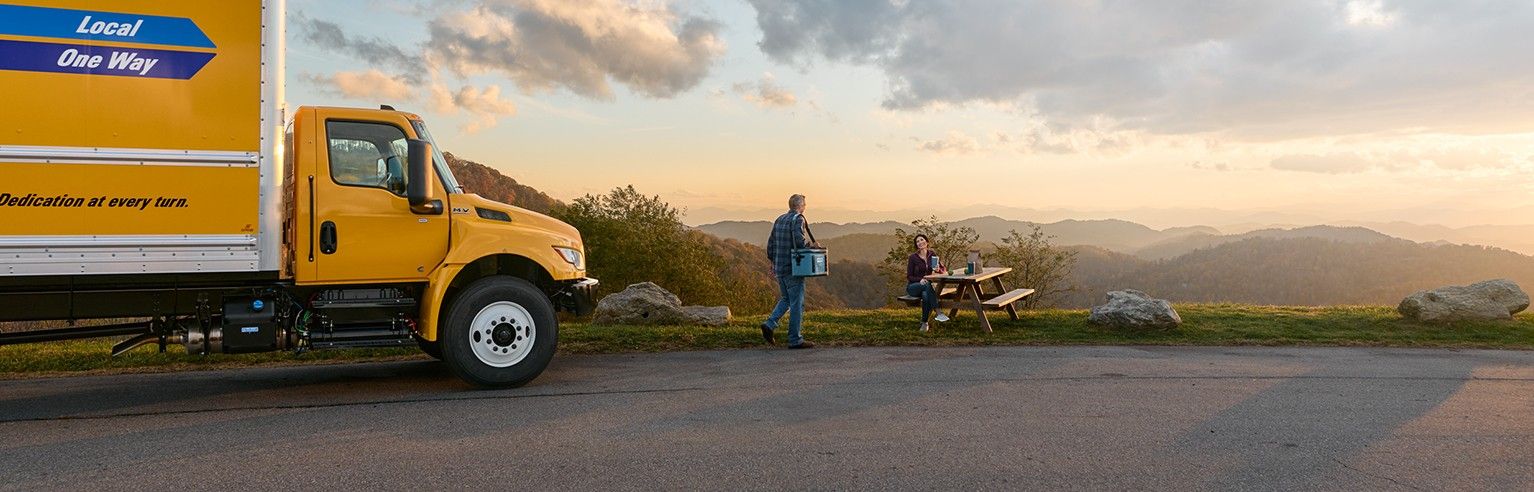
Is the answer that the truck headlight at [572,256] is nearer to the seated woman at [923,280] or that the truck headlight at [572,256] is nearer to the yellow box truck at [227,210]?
the yellow box truck at [227,210]

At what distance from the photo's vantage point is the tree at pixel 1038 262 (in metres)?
31.8

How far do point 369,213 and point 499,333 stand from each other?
1449 millimetres

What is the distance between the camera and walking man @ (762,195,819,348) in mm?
10734

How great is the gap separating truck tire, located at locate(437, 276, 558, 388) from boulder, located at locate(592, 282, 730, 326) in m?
5.23

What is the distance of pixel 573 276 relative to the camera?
8.55 meters

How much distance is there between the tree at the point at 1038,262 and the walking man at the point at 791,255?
2247 cm

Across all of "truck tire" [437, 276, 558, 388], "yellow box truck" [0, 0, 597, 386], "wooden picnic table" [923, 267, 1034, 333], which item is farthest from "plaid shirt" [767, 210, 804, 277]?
"truck tire" [437, 276, 558, 388]

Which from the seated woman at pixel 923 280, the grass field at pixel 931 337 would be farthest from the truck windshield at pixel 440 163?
the seated woman at pixel 923 280

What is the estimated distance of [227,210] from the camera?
725 centimetres

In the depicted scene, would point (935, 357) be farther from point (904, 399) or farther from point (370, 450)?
point (370, 450)

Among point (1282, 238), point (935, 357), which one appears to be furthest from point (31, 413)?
point (1282, 238)

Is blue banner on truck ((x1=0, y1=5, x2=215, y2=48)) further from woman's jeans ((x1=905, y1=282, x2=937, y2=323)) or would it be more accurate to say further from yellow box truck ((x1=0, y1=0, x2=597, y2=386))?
woman's jeans ((x1=905, y1=282, x2=937, y2=323))

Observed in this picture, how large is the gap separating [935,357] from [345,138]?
611cm

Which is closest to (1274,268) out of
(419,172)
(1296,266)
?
(1296,266)
